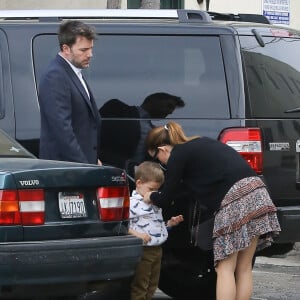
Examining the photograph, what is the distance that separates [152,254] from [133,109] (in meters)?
1.03

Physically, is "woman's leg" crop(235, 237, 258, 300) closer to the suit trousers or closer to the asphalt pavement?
the suit trousers

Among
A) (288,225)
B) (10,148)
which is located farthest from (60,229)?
(288,225)

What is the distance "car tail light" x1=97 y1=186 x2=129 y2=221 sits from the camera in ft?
19.8

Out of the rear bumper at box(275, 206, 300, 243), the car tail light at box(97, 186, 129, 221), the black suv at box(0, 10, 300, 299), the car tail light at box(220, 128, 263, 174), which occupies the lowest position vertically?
the rear bumper at box(275, 206, 300, 243)

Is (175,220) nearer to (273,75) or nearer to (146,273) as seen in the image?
(146,273)

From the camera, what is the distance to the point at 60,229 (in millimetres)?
5750

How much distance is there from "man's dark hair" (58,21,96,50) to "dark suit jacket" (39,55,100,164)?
16 cm

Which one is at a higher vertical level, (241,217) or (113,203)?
(113,203)

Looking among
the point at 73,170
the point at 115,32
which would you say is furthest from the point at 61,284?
the point at 115,32

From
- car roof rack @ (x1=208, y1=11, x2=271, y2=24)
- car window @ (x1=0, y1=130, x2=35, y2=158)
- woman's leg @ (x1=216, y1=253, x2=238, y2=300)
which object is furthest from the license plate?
car roof rack @ (x1=208, y1=11, x2=271, y2=24)

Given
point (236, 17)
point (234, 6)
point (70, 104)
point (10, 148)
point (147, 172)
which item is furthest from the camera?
point (234, 6)

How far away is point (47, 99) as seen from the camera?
6.66 metres

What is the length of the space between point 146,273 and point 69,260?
154 centimetres

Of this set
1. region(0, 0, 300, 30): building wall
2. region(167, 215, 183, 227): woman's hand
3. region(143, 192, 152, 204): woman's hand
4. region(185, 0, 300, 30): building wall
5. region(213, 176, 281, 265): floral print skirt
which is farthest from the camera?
region(185, 0, 300, 30): building wall
